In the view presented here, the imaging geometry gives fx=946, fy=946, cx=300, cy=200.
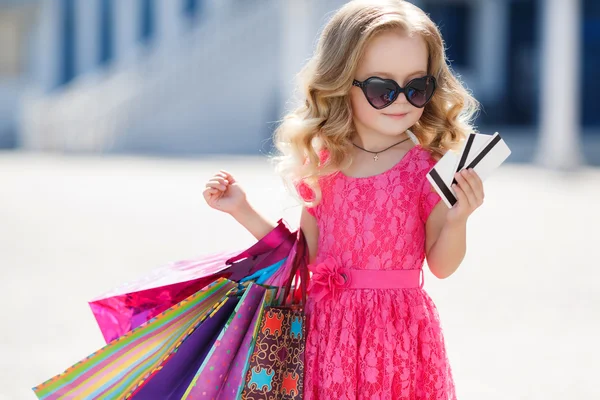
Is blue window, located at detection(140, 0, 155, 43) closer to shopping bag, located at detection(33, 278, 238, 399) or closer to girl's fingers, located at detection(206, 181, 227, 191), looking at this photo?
girl's fingers, located at detection(206, 181, 227, 191)

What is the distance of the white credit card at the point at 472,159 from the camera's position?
7.53 feet

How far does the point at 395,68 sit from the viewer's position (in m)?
2.48

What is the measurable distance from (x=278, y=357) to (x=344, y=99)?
72cm

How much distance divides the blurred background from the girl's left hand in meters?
0.61

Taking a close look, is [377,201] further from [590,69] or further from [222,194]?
[590,69]

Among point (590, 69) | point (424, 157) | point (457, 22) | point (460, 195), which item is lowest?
point (460, 195)

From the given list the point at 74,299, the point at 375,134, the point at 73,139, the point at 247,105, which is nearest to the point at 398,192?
the point at 375,134

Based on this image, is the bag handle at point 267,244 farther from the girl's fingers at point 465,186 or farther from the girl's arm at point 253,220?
the girl's fingers at point 465,186

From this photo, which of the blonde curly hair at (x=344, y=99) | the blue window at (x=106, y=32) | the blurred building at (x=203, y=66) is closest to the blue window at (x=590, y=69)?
→ the blurred building at (x=203, y=66)

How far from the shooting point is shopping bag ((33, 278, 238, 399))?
253cm

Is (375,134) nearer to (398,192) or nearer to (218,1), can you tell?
(398,192)

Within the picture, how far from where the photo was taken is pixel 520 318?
5.05 metres

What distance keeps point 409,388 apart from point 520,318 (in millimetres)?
2754

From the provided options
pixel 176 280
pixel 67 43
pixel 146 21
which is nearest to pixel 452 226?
pixel 176 280
